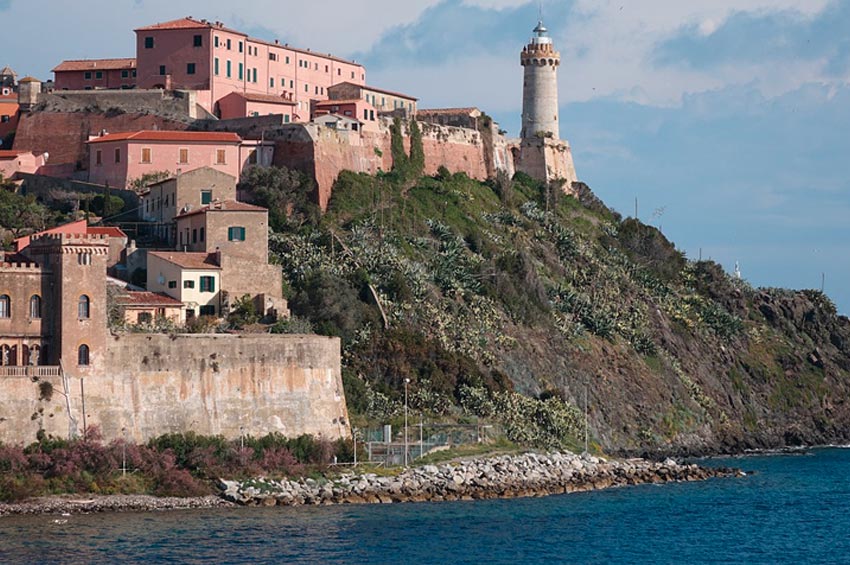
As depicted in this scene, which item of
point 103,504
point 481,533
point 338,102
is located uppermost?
point 338,102

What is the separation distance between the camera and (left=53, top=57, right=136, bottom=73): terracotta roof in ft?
273

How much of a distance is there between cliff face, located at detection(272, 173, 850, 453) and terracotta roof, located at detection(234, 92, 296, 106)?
531 cm

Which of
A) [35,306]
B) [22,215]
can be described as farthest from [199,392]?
[22,215]

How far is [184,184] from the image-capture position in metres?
70.0

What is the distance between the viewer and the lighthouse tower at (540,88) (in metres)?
94.7

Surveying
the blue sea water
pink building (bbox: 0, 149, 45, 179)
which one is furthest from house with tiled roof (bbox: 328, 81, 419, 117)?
the blue sea water

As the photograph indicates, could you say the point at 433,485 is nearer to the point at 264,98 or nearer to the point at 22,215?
the point at 22,215

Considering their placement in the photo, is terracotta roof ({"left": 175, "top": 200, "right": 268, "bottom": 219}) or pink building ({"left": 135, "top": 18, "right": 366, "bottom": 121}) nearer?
terracotta roof ({"left": 175, "top": 200, "right": 268, "bottom": 219})

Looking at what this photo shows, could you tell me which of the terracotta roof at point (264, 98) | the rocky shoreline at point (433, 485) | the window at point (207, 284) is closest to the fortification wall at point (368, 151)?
the terracotta roof at point (264, 98)

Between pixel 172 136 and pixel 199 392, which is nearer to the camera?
pixel 199 392

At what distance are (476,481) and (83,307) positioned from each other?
14800mm

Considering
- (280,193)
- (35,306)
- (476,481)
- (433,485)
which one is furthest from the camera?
(280,193)

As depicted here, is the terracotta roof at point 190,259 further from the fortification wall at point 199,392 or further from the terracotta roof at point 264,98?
the terracotta roof at point 264,98

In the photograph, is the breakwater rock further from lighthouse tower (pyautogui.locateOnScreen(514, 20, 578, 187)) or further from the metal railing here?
lighthouse tower (pyautogui.locateOnScreen(514, 20, 578, 187))
